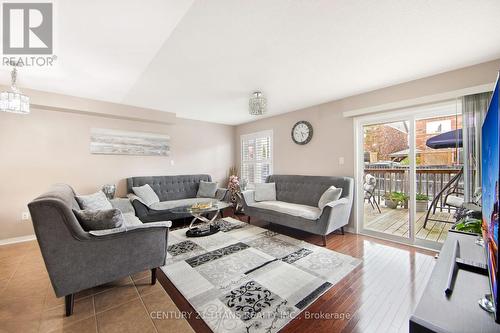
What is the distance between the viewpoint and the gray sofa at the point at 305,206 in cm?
287

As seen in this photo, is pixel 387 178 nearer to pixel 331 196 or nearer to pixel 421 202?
pixel 421 202

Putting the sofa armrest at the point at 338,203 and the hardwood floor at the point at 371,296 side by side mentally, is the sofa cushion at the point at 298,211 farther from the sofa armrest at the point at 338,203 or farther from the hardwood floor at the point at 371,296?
the hardwood floor at the point at 371,296

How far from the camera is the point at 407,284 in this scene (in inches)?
76.0

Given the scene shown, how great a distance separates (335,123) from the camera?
3.62 meters

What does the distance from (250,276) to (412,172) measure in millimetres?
2740

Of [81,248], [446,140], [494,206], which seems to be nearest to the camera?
[494,206]

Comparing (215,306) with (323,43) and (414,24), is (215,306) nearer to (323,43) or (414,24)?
(323,43)

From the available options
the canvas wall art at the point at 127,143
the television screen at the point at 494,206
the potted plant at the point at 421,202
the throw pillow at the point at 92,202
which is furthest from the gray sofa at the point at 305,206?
the canvas wall art at the point at 127,143

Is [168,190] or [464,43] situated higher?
[464,43]

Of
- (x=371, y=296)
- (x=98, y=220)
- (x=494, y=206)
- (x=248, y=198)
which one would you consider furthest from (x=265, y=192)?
(x=494, y=206)

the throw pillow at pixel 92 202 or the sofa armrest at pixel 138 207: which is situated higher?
the throw pillow at pixel 92 202

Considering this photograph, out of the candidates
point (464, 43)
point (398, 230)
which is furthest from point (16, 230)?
point (464, 43)

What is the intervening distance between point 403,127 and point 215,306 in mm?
3447

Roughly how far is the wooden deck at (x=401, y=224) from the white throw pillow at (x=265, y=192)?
5.68 ft
